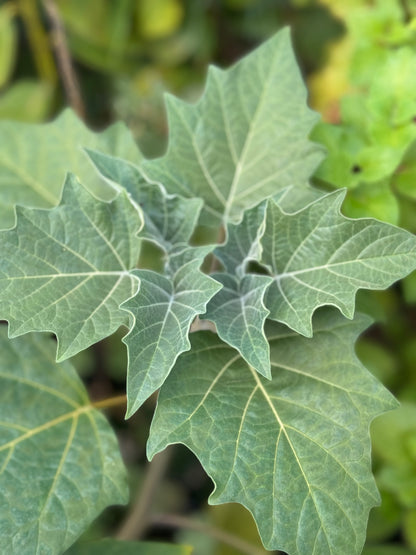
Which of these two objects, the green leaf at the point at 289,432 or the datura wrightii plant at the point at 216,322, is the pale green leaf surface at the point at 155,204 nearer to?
the datura wrightii plant at the point at 216,322

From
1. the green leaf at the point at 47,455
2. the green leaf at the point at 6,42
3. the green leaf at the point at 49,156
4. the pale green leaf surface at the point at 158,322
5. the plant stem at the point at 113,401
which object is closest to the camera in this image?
the pale green leaf surface at the point at 158,322

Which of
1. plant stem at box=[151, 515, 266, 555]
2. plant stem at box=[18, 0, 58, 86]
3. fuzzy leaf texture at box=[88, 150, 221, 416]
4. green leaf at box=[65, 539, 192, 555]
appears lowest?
plant stem at box=[151, 515, 266, 555]

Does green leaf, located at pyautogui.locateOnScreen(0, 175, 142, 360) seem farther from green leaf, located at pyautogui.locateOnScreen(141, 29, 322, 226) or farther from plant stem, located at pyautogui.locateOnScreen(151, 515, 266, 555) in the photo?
plant stem, located at pyautogui.locateOnScreen(151, 515, 266, 555)

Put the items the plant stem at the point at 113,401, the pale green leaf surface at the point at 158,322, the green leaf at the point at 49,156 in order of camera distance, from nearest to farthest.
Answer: the pale green leaf surface at the point at 158,322, the plant stem at the point at 113,401, the green leaf at the point at 49,156

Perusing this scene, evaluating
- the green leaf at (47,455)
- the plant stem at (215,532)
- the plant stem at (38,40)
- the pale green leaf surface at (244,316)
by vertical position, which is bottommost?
the plant stem at (215,532)

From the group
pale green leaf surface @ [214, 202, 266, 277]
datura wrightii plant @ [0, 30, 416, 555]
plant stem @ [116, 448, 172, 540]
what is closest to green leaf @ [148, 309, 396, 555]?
datura wrightii plant @ [0, 30, 416, 555]

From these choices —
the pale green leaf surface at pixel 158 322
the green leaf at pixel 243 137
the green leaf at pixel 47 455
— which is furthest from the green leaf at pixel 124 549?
the green leaf at pixel 243 137
